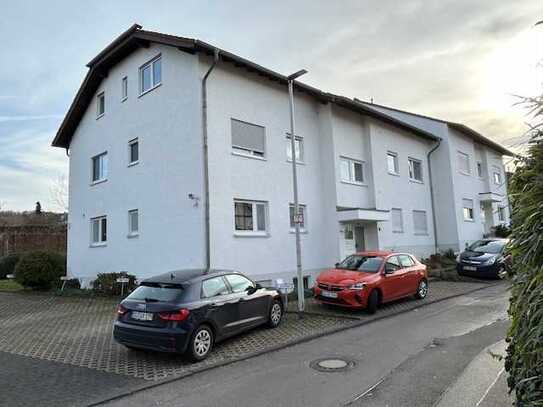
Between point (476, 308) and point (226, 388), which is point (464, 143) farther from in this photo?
point (226, 388)

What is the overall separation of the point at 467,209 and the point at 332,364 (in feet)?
79.9

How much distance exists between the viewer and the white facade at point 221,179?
14.3 meters

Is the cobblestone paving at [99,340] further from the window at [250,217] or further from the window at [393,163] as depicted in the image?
the window at [393,163]

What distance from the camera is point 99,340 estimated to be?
29.5ft

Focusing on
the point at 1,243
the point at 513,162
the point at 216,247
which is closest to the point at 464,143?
the point at 216,247

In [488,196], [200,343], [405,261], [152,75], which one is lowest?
[200,343]

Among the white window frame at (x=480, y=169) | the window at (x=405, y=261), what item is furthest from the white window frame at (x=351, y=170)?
the white window frame at (x=480, y=169)

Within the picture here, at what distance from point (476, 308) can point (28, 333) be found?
11.3 metres

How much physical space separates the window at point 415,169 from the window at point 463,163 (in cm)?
376

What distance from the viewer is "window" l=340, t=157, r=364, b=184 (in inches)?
755

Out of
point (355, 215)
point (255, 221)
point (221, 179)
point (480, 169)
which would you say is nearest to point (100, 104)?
point (221, 179)

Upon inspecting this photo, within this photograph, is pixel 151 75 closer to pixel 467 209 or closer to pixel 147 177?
pixel 147 177

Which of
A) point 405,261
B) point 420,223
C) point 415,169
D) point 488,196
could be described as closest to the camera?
point 405,261

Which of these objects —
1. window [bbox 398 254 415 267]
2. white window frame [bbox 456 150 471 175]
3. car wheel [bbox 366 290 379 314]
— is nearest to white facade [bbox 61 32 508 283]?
window [bbox 398 254 415 267]
